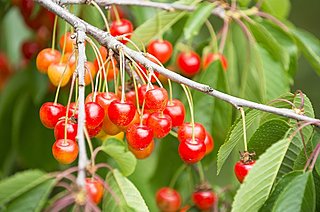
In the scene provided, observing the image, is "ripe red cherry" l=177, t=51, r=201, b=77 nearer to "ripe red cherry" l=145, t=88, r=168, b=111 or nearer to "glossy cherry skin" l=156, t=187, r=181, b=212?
"glossy cherry skin" l=156, t=187, r=181, b=212

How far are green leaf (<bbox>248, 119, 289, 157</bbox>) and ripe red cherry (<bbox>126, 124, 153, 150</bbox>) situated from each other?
0.89 ft

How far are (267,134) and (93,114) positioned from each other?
0.45 metres

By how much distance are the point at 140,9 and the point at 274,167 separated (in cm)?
109

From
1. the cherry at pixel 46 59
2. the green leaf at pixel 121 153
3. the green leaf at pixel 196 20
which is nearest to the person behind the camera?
the green leaf at pixel 121 153

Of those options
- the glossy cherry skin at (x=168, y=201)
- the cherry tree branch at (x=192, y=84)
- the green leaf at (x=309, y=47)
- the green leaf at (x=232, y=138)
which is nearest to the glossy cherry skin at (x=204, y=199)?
the glossy cherry skin at (x=168, y=201)

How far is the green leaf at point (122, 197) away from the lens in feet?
5.40

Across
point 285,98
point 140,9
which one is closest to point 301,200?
point 285,98

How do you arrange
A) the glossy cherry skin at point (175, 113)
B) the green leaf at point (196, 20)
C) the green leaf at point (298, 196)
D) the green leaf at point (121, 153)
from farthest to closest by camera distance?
the green leaf at point (196, 20) → the glossy cherry skin at point (175, 113) → the green leaf at point (121, 153) → the green leaf at point (298, 196)

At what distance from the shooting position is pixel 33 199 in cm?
185

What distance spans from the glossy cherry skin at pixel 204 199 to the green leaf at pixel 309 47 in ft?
1.83

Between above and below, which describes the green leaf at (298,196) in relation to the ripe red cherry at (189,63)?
above

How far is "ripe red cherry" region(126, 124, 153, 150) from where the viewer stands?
5.36 ft

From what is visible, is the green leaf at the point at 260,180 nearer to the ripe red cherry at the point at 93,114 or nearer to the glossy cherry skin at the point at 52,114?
the ripe red cherry at the point at 93,114

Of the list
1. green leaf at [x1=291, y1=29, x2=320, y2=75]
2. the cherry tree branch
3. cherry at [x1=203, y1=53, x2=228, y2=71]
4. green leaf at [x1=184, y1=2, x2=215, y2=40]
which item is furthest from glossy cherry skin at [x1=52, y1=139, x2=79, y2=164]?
green leaf at [x1=291, y1=29, x2=320, y2=75]
